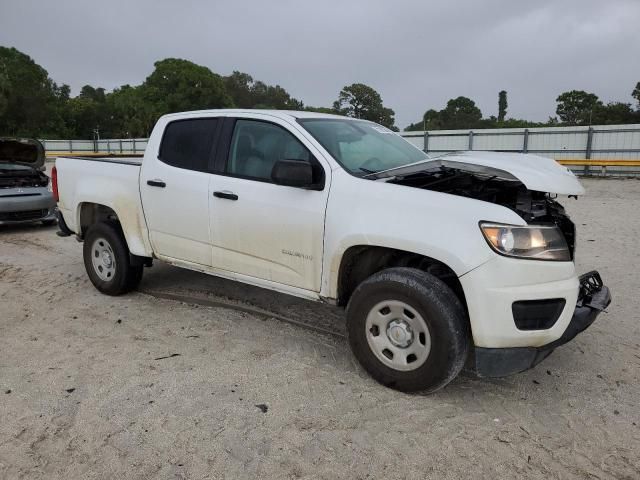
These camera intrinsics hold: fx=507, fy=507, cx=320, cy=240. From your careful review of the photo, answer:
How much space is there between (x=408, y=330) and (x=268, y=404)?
0.98 metres

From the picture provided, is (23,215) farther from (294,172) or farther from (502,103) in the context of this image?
Answer: (502,103)

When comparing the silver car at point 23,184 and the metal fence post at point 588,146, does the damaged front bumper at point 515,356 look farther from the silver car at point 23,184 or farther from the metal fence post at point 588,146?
the metal fence post at point 588,146

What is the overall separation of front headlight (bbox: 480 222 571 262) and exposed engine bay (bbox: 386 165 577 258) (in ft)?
1.26

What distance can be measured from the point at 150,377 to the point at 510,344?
7.72ft

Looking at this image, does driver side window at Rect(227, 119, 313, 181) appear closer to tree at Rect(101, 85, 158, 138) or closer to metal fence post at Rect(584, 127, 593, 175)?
metal fence post at Rect(584, 127, 593, 175)

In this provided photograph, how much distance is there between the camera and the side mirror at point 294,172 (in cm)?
342

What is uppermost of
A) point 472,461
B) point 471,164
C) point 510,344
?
point 471,164

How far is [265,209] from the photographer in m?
3.77

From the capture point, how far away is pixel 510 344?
2938 mm

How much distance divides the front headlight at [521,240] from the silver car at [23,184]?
861 centimetres

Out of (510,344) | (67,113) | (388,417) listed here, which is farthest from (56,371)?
(67,113)

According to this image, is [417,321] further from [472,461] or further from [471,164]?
[471,164]

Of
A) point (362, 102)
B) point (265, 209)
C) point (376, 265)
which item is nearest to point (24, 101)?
point (362, 102)

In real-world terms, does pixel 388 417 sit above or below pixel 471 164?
below
